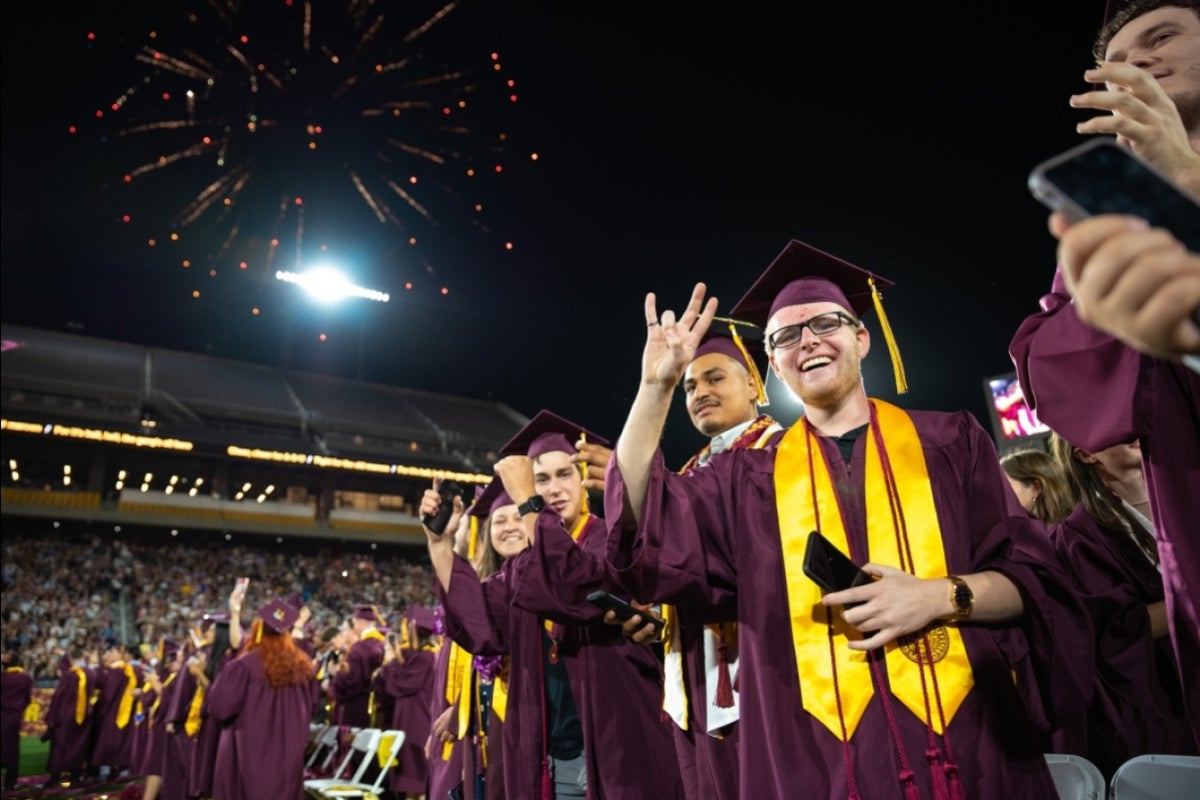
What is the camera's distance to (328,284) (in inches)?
1572

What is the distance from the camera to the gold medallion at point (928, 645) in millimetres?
1810

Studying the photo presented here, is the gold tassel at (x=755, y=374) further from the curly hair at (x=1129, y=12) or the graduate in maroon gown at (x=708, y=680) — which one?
the curly hair at (x=1129, y=12)

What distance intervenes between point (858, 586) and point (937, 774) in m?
0.40

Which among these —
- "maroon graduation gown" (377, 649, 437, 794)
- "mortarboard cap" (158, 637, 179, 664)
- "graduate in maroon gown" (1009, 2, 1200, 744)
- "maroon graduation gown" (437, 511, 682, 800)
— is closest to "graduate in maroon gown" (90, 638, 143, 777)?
"mortarboard cap" (158, 637, 179, 664)

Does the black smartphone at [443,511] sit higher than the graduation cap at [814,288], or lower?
lower

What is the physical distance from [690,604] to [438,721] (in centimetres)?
424

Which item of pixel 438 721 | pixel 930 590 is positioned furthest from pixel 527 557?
pixel 438 721

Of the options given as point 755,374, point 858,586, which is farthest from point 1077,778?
point 755,374

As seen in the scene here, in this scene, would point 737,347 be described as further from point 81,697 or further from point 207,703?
point 81,697

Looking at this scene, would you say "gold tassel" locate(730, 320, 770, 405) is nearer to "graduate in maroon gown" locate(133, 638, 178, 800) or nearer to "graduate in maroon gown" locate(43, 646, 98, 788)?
"graduate in maroon gown" locate(133, 638, 178, 800)

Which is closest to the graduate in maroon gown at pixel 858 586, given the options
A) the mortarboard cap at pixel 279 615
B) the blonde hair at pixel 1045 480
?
the blonde hair at pixel 1045 480

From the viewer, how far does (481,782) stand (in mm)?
4516

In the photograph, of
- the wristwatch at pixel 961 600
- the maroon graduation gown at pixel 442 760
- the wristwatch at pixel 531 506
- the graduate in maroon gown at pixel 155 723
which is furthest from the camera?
the graduate in maroon gown at pixel 155 723

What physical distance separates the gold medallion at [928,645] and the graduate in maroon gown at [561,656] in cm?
162
